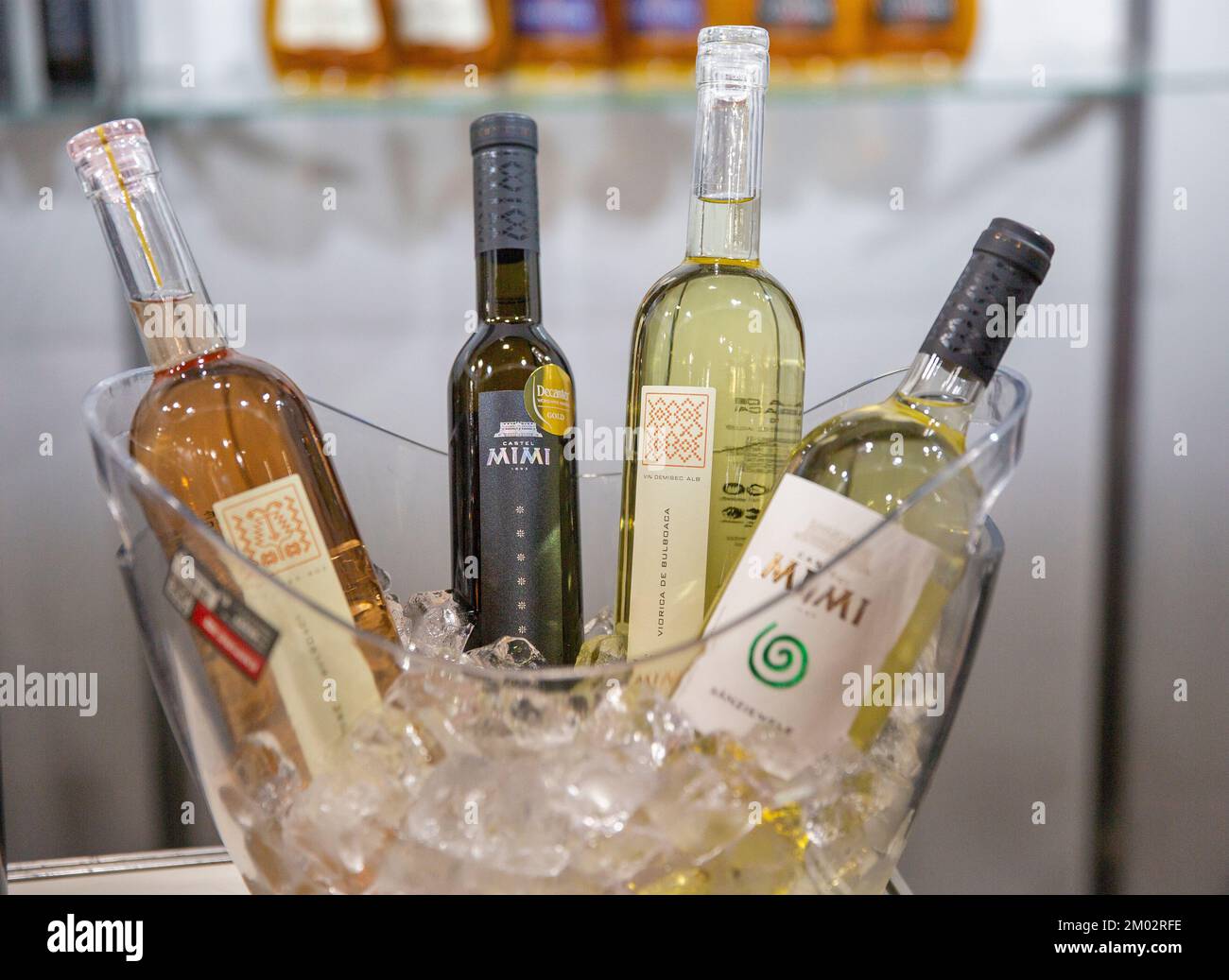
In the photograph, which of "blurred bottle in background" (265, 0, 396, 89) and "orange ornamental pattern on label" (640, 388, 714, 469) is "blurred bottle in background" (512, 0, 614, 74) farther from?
"orange ornamental pattern on label" (640, 388, 714, 469)

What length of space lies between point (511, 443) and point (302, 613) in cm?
22

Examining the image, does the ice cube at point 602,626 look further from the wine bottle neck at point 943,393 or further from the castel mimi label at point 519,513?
the wine bottle neck at point 943,393

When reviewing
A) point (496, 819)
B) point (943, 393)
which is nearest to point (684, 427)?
point (943, 393)

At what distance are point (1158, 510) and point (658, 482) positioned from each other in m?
1.01

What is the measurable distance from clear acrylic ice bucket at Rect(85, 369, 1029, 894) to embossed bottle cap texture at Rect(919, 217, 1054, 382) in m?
0.03

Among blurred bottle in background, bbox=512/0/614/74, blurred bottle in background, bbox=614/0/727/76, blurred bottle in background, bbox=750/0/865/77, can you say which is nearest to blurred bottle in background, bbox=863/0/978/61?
blurred bottle in background, bbox=750/0/865/77

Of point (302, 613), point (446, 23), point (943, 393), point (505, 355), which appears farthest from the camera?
point (446, 23)

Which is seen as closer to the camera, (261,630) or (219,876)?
(261,630)

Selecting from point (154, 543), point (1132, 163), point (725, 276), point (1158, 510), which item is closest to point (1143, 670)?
point (1158, 510)

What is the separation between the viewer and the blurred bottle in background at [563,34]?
3.59 feet

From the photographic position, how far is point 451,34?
109cm

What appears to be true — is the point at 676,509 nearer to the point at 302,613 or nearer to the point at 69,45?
the point at 302,613

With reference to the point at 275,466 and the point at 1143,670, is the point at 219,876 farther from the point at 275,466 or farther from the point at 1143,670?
the point at 1143,670

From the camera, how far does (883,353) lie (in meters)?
1.26
